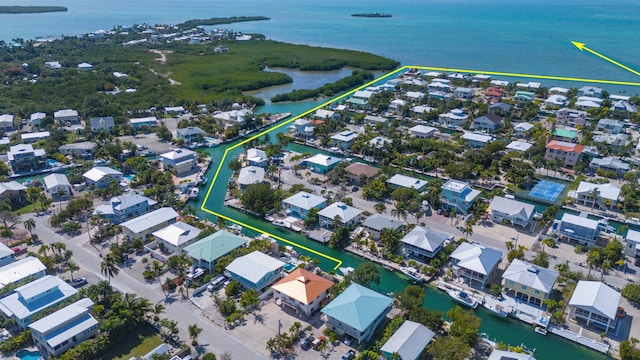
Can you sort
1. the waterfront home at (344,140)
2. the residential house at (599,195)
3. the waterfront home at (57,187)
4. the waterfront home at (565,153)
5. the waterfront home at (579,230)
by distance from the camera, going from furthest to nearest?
the waterfront home at (344,140) < the waterfront home at (565,153) < the waterfront home at (57,187) < the residential house at (599,195) < the waterfront home at (579,230)

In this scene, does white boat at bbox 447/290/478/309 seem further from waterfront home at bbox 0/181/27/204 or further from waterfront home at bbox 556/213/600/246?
waterfront home at bbox 0/181/27/204

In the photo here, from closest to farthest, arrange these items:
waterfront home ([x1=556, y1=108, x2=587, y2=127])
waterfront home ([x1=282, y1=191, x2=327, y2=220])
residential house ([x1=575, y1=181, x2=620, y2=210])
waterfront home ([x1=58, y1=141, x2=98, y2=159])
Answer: waterfront home ([x1=282, y1=191, x2=327, y2=220])
residential house ([x1=575, y1=181, x2=620, y2=210])
waterfront home ([x1=58, y1=141, x2=98, y2=159])
waterfront home ([x1=556, y1=108, x2=587, y2=127])

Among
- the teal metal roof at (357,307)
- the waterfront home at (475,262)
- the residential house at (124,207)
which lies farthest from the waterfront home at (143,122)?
the waterfront home at (475,262)

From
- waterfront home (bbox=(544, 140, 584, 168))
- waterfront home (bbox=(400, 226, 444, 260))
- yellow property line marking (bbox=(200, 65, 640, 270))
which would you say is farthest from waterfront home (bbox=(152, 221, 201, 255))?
waterfront home (bbox=(544, 140, 584, 168))

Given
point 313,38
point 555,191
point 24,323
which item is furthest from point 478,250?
point 313,38

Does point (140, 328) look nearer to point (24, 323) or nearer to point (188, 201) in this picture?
point (24, 323)

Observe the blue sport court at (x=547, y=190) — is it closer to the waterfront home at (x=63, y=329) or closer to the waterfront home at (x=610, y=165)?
the waterfront home at (x=610, y=165)
